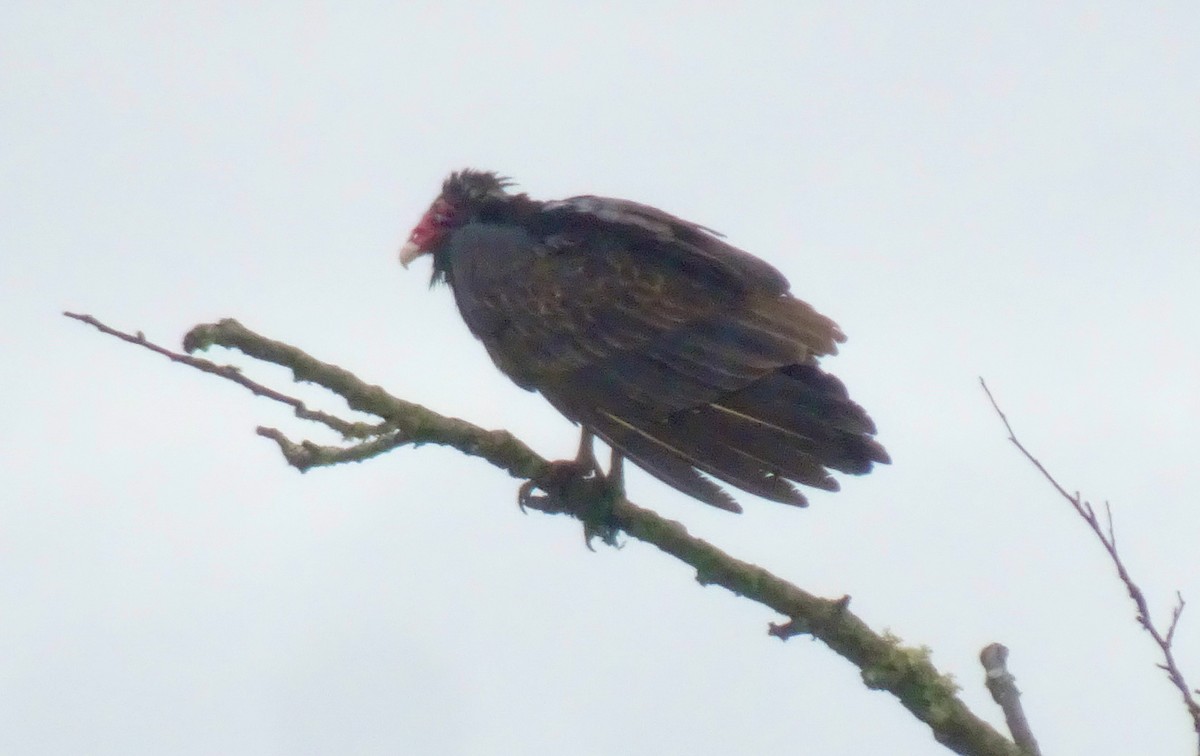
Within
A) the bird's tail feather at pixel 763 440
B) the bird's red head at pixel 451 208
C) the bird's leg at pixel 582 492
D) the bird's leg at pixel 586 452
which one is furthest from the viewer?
the bird's red head at pixel 451 208

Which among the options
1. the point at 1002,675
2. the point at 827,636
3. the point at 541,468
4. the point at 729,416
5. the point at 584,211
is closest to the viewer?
the point at 1002,675

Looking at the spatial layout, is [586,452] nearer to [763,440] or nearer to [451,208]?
[763,440]

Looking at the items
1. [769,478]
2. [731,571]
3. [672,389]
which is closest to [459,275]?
[672,389]

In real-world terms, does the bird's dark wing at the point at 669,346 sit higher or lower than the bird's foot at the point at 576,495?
higher

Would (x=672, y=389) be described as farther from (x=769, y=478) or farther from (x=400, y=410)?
(x=400, y=410)

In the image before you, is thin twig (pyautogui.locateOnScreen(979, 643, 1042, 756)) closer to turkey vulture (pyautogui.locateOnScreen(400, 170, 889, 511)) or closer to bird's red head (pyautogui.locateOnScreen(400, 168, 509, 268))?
turkey vulture (pyautogui.locateOnScreen(400, 170, 889, 511))

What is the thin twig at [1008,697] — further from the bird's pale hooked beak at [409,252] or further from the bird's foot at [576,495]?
the bird's pale hooked beak at [409,252]

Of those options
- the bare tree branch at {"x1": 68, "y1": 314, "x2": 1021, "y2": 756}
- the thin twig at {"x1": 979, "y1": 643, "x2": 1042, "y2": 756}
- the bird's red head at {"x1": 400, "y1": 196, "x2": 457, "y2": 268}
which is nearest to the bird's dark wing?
the bird's red head at {"x1": 400, "y1": 196, "x2": 457, "y2": 268}

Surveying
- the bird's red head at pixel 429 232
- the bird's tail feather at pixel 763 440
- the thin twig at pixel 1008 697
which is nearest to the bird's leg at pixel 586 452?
the bird's tail feather at pixel 763 440
